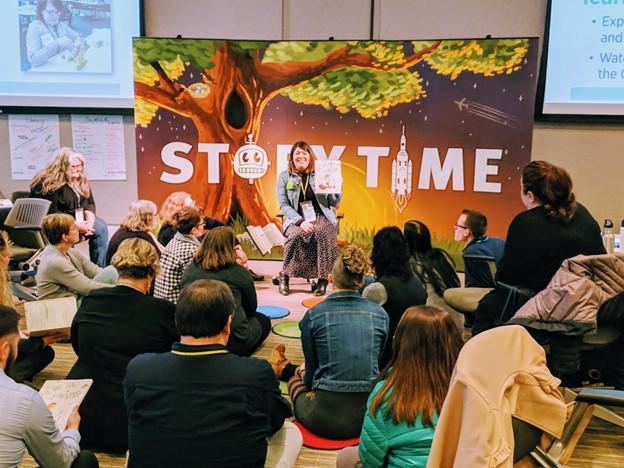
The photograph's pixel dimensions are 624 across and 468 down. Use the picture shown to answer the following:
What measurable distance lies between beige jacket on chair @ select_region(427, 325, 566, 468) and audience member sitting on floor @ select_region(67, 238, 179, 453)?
1488mm

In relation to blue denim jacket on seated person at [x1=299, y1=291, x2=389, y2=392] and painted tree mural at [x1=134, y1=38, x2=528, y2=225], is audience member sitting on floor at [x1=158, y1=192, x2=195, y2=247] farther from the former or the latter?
blue denim jacket on seated person at [x1=299, y1=291, x2=389, y2=392]

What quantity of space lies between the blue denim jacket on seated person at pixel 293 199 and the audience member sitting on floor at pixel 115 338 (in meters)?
2.91

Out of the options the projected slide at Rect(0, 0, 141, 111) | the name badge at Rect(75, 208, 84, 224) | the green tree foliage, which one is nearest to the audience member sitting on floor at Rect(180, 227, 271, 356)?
the name badge at Rect(75, 208, 84, 224)

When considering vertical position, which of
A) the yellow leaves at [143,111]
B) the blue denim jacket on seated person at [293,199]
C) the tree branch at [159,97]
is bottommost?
the blue denim jacket on seated person at [293,199]

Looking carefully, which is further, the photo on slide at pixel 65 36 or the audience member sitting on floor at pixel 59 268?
the photo on slide at pixel 65 36

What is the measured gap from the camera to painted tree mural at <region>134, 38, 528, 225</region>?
555 centimetres

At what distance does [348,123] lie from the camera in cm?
575

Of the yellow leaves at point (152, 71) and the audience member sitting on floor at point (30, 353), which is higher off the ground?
the yellow leaves at point (152, 71)

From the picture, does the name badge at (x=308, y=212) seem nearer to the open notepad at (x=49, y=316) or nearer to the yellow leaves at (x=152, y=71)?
the yellow leaves at (x=152, y=71)

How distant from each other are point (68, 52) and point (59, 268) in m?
3.46

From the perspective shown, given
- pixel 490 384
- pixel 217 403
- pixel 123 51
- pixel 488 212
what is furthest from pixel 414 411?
pixel 123 51

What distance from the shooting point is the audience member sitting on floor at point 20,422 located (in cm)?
171

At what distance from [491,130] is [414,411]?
4.15 meters

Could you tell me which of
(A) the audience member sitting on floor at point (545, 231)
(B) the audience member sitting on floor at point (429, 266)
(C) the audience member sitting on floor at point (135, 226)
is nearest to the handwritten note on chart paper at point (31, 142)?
(C) the audience member sitting on floor at point (135, 226)
